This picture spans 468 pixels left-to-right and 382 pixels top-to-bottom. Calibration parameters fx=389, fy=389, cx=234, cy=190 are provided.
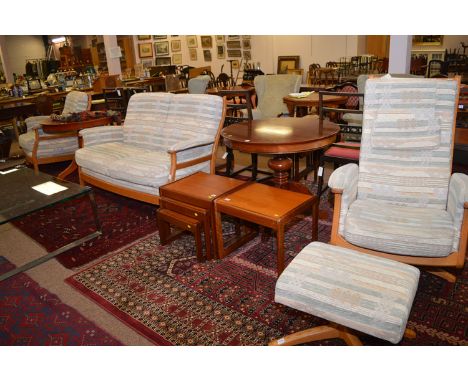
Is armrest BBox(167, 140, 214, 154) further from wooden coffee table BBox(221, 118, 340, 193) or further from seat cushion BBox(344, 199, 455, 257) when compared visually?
seat cushion BBox(344, 199, 455, 257)

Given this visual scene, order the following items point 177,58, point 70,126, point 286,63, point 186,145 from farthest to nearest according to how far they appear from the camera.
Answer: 1. point 177,58
2. point 286,63
3. point 70,126
4. point 186,145

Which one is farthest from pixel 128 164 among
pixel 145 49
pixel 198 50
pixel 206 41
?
pixel 145 49

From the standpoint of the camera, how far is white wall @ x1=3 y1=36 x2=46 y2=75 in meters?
12.3

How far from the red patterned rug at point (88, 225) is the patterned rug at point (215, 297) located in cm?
22

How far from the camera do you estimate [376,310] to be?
1.48m

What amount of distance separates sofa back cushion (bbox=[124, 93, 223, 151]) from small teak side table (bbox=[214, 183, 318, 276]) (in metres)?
0.97

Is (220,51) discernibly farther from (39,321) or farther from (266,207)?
(39,321)

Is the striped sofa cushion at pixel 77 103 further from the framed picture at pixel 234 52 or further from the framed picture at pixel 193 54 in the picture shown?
the framed picture at pixel 193 54

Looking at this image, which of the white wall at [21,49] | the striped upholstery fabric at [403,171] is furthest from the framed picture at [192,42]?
the striped upholstery fabric at [403,171]

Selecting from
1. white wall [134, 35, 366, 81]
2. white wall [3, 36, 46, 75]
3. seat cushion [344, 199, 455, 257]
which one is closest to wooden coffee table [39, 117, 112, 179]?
seat cushion [344, 199, 455, 257]

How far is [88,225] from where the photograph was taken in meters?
3.42

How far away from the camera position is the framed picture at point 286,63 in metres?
9.86

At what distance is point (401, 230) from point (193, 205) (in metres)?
1.33

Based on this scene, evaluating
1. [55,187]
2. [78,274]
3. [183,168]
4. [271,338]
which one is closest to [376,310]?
[271,338]
